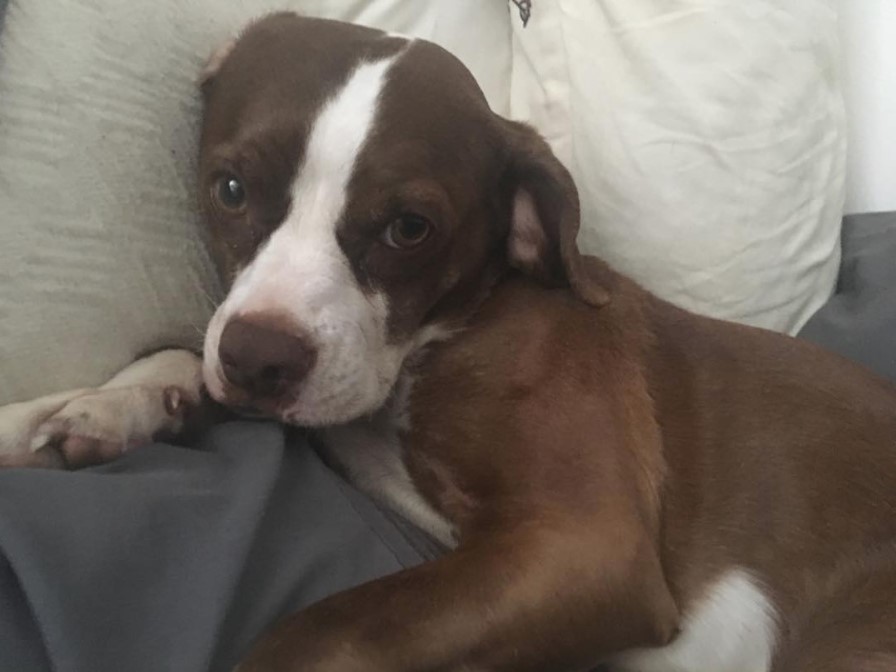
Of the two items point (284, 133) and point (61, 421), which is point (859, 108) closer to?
point (284, 133)

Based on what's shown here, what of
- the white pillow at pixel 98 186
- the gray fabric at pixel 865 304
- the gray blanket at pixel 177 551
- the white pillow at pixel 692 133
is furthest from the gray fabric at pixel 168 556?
the gray fabric at pixel 865 304

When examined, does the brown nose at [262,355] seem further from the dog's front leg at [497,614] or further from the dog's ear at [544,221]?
the dog's ear at [544,221]

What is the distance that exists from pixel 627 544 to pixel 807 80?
119cm

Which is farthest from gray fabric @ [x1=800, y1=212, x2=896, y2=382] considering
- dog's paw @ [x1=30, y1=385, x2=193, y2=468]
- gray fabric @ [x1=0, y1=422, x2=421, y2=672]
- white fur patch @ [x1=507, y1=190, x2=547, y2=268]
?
dog's paw @ [x1=30, y1=385, x2=193, y2=468]

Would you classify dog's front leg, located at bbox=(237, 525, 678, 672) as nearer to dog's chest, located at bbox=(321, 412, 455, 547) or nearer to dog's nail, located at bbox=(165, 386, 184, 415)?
dog's chest, located at bbox=(321, 412, 455, 547)

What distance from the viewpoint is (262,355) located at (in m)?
1.39

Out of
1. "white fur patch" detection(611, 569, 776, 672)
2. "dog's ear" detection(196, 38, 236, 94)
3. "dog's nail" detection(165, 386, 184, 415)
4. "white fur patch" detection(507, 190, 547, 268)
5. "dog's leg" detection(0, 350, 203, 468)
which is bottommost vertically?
"white fur patch" detection(611, 569, 776, 672)

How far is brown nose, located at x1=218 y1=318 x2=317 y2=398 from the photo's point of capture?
139 centimetres

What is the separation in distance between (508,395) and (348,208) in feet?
1.25

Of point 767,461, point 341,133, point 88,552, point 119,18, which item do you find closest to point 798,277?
point 767,461

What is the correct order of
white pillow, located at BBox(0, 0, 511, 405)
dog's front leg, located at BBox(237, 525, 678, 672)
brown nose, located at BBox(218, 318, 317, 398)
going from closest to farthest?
1. dog's front leg, located at BBox(237, 525, 678, 672)
2. brown nose, located at BBox(218, 318, 317, 398)
3. white pillow, located at BBox(0, 0, 511, 405)

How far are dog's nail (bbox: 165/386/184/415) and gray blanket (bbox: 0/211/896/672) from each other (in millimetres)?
71

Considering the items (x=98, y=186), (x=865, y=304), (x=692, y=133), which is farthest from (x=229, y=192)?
(x=865, y=304)

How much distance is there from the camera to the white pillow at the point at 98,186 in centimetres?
150
